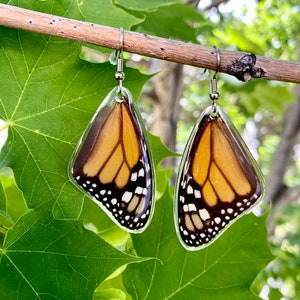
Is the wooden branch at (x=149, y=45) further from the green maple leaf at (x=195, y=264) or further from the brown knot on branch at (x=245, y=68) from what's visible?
the green maple leaf at (x=195, y=264)

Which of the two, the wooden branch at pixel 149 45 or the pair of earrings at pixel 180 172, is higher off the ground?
the wooden branch at pixel 149 45

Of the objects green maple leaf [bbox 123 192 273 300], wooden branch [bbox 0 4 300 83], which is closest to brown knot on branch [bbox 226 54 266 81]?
wooden branch [bbox 0 4 300 83]

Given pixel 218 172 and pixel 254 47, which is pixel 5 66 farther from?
pixel 254 47

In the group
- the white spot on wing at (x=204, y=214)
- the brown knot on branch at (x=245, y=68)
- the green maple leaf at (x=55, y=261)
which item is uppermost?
the brown knot on branch at (x=245, y=68)

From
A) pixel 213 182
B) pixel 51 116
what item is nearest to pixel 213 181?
pixel 213 182

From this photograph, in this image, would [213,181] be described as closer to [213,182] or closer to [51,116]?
[213,182]

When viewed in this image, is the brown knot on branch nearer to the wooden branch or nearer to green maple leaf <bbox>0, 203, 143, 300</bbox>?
the wooden branch

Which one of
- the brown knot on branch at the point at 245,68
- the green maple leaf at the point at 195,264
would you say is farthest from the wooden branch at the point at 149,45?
the green maple leaf at the point at 195,264

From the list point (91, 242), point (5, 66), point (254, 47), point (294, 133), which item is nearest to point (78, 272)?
point (91, 242)

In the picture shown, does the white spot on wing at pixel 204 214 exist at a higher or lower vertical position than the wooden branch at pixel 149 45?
lower
